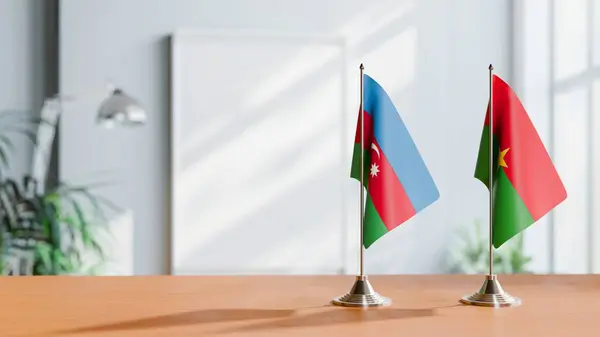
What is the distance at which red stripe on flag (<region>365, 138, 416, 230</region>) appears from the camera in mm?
1492

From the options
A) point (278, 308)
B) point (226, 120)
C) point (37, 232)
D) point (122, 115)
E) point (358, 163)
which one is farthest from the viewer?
point (226, 120)

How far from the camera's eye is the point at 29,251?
436 cm

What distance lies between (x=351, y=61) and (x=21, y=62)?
1967 mm

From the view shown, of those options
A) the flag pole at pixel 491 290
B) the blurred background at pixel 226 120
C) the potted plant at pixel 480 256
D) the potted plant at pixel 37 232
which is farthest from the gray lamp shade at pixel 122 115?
the flag pole at pixel 491 290

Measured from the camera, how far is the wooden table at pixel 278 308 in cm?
125

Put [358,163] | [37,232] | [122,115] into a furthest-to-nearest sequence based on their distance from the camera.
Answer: [37,232] → [122,115] → [358,163]

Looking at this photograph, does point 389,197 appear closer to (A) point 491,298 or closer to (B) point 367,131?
(B) point 367,131

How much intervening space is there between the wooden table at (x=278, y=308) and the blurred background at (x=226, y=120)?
323cm

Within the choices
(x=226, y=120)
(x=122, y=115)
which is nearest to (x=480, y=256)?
(x=226, y=120)

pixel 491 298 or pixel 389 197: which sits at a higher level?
pixel 389 197

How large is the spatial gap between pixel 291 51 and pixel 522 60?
4.66ft

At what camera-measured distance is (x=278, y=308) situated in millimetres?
1430

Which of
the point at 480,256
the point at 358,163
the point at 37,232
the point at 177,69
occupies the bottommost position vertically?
the point at 480,256

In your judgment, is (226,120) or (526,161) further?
(226,120)
